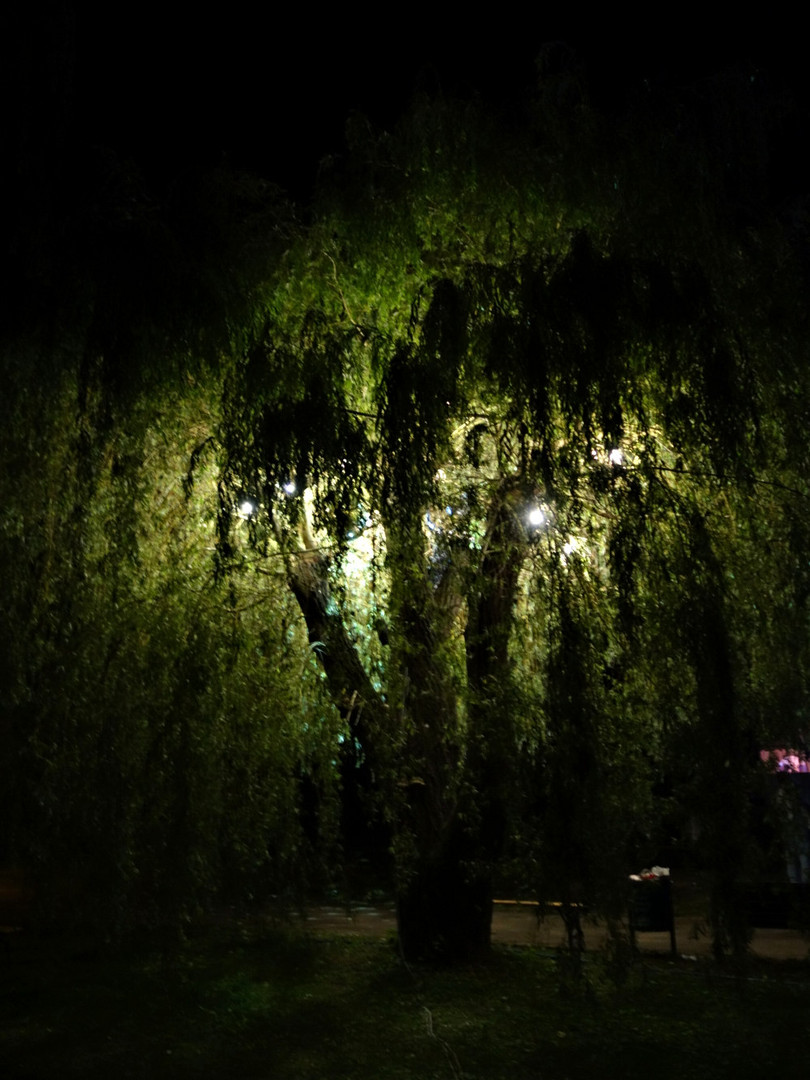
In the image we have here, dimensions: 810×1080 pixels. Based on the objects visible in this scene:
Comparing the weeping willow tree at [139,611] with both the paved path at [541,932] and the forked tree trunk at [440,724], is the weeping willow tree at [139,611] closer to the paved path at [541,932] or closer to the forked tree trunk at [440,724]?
the forked tree trunk at [440,724]

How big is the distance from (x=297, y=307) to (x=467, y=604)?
9.03ft

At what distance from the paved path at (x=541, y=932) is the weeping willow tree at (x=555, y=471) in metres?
2.64

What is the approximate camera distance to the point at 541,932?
11273 mm

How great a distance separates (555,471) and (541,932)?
7.04 meters

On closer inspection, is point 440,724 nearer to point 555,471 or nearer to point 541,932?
point 555,471

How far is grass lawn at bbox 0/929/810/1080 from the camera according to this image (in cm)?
667

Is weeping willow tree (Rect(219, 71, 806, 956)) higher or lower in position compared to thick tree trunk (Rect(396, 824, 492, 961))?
higher

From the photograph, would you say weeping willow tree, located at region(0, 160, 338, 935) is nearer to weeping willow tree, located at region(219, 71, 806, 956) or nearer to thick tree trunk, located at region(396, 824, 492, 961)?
weeping willow tree, located at region(219, 71, 806, 956)

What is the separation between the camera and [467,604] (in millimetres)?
6797

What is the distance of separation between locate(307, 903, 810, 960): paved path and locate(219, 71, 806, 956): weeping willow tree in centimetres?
264

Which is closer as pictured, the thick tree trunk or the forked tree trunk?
the forked tree trunk

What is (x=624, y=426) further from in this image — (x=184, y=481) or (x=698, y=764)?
(x=184, y=481)

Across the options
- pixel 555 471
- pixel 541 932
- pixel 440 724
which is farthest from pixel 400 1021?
pixel 555 471

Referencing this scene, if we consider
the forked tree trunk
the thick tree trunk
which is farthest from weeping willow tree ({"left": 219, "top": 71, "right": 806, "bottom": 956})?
the thick tree trunk
